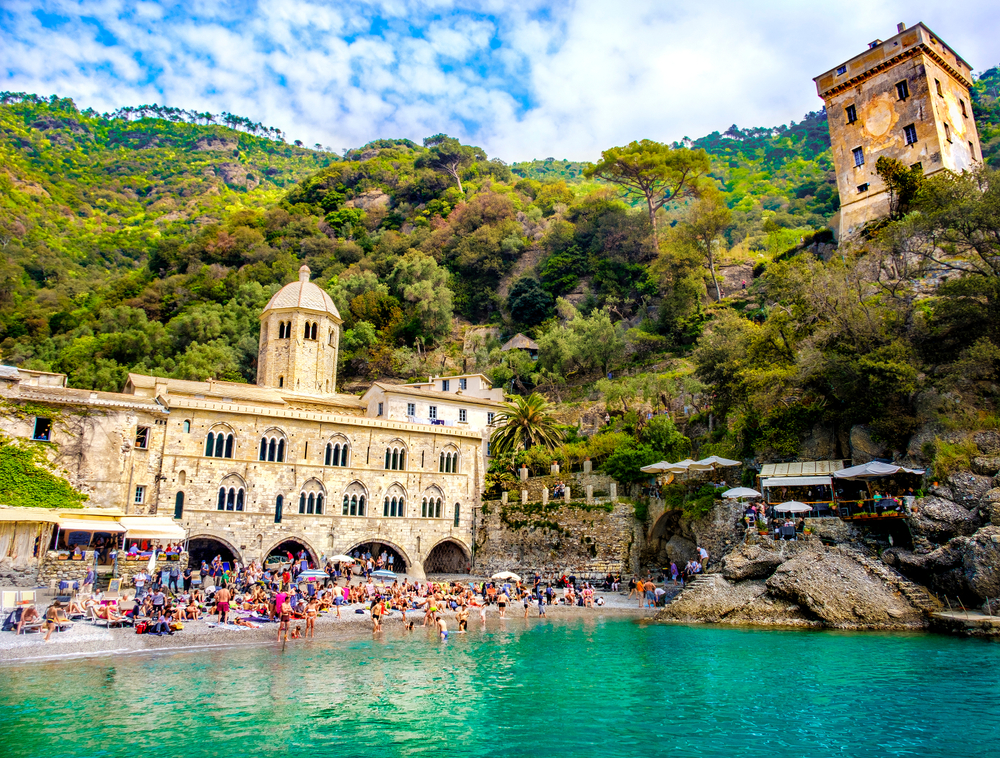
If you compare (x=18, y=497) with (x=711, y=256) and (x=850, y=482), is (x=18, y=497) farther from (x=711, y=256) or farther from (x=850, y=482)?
(x=711, y=256)

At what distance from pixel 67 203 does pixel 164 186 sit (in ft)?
62.2

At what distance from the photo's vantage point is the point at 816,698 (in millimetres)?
12289

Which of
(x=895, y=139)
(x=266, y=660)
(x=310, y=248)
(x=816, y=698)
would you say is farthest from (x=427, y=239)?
(x=816, y=698)

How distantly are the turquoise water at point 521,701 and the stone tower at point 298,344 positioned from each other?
72.8ft

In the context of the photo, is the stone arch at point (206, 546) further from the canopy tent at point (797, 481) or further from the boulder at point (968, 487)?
the boulder at point (968, 487)

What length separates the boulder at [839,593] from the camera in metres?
18.8

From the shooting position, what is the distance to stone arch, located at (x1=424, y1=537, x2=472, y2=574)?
112 ft

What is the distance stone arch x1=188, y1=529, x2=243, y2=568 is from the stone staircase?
79.6 feet

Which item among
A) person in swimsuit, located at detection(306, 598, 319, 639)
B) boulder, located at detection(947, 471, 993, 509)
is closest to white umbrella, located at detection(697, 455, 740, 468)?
boulder, located at detection(947, 471, 993, 509)

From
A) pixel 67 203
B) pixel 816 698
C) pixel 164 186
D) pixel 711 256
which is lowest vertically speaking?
pixel 816 698

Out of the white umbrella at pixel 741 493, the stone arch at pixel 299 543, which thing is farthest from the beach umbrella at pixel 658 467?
the stone arch at pixel 299 543

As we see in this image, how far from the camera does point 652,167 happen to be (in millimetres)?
48500

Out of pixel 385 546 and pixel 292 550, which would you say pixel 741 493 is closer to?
pixel 385 546

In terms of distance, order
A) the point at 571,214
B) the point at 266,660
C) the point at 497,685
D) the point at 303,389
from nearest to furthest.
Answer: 1. the point at 497,685
2. the point at 266,660
3. the point at 303,389
4. the point at 571,214
